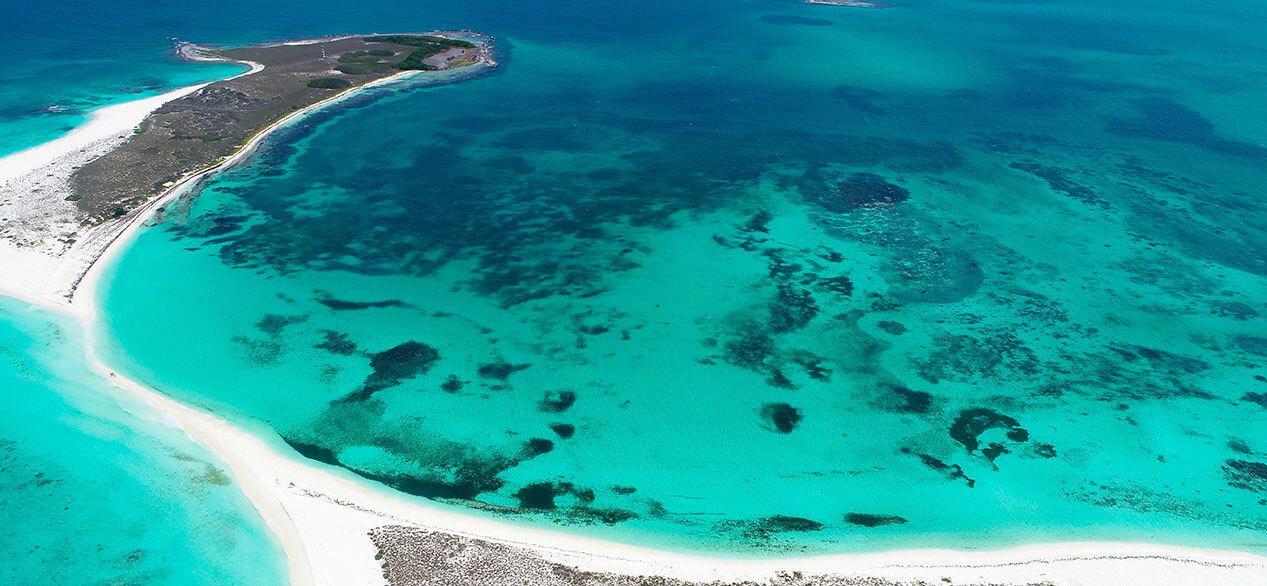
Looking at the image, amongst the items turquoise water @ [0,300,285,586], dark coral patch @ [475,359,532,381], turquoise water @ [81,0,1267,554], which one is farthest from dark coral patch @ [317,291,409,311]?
turquoise water @ [0,300,285,586]

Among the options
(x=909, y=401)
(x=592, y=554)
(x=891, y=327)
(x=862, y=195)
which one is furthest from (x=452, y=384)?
(x=862, y=195)

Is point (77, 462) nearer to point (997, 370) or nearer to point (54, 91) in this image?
point (997, 370)

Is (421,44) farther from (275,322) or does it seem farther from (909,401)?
(909,401)

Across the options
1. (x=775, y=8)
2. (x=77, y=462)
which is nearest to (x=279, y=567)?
(x=77, y=462)

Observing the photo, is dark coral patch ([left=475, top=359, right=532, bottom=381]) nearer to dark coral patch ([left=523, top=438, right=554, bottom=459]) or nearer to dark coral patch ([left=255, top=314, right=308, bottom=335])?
dark coral patch ([left=523, top=438, right=554, bottom=459])

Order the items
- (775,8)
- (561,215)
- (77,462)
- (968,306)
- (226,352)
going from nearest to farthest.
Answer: (77,462)
(226,352)
(968,306)
(561,215)
(775,8)
